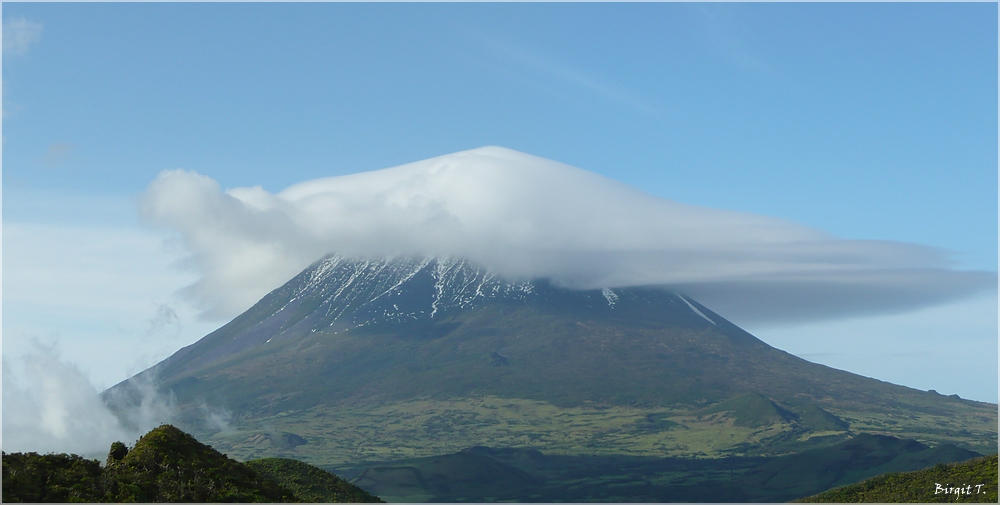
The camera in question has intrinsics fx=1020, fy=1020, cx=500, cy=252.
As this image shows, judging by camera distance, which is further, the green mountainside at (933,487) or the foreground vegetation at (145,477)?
the green mountainside at (933,487)

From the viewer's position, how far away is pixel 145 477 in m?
69.2

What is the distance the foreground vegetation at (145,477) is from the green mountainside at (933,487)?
59.5 m

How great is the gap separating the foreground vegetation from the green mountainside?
2343 inches

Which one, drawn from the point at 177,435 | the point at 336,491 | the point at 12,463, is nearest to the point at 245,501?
the point at 177,435

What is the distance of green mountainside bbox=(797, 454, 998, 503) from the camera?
94.1 metres

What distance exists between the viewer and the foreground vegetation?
63.6m

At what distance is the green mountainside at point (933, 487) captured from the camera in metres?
94.1

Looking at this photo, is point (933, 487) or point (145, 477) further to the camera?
point (933, 487)

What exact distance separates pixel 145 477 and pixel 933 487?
7425cm

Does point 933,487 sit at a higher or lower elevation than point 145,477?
higher

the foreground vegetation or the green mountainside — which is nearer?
the foreground vegetation

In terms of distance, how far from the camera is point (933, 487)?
101 meters

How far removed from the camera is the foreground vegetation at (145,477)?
63.6 metres

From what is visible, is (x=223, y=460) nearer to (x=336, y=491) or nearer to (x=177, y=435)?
(x=177, y=435)
